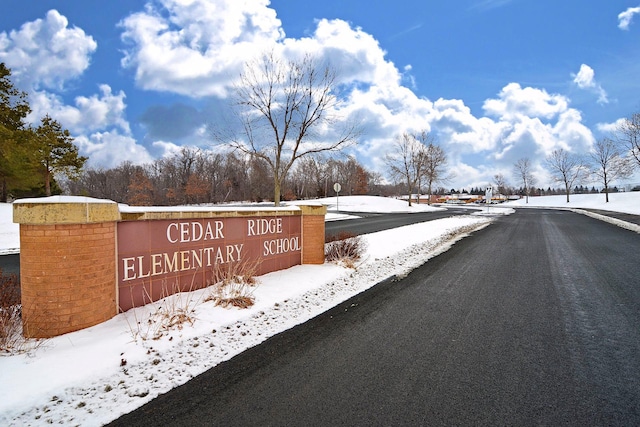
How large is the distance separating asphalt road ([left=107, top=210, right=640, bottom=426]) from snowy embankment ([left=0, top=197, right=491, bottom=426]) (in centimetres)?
26

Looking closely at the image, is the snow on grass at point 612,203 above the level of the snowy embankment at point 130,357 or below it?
above

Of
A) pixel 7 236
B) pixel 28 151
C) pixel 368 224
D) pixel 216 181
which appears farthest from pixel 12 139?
pixel 216 181

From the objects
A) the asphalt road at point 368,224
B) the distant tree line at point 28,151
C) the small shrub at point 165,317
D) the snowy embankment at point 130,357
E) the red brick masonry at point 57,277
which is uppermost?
the distant tree line at point 28,151

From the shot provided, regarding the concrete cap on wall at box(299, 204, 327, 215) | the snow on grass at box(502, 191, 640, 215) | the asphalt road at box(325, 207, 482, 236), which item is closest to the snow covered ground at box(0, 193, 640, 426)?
the concrete cap on wall at box(299, 204, 327, 215)

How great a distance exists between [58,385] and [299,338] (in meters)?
2.29

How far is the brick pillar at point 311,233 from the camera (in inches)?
320

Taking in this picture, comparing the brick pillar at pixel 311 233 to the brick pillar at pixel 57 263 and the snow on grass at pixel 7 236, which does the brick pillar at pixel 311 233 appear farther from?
the snow on grass at pixel 7 236

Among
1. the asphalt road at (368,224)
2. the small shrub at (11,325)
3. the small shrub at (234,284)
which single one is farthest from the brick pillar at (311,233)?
the asphalt road at (368,224)

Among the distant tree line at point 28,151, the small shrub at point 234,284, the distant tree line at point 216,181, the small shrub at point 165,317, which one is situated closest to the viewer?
the small shrub at point 165,317

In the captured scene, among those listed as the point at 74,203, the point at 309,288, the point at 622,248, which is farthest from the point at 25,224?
the point at 622,248

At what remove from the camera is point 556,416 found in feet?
8.54

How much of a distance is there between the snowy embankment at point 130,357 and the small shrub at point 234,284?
141 mm

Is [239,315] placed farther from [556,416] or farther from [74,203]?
[556,416]

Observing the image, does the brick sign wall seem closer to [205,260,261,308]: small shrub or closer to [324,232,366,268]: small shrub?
[205,260,261,308]: small shrub
